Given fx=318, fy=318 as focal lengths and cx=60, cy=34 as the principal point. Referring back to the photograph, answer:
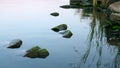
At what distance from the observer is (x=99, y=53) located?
42.1ft

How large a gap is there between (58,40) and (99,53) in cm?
278

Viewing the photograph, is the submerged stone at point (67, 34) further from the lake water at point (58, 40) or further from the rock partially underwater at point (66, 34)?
the lake water at point (58, 40)

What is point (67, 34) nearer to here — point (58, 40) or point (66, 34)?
point (66, 34)

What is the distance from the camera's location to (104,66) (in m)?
11.1

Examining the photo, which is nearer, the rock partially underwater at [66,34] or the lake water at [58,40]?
the lake water at [58,40]

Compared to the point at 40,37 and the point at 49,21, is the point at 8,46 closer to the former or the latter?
the point at 40,37

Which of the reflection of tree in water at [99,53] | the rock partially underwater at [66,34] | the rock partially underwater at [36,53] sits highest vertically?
the rock partially underwater at [36,53]

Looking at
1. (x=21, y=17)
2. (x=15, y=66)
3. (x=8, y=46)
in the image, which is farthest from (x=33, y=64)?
(x=21, y=17)

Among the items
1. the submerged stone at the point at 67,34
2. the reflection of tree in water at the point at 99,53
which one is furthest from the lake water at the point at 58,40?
the submerged stone at the point at 67,34

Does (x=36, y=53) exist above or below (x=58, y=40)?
above

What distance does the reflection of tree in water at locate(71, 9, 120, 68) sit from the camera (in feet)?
37.4

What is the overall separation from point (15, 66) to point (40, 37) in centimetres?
464

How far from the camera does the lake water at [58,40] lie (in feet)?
38.3

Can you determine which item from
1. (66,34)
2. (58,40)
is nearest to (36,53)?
(58,40)
